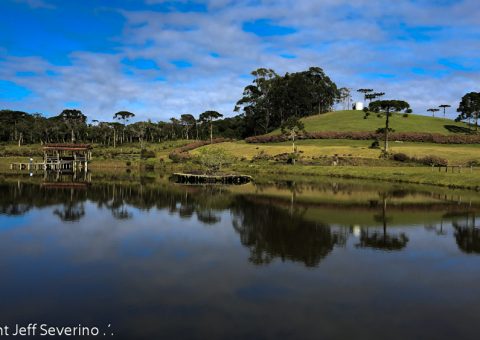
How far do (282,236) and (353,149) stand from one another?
65.1 m

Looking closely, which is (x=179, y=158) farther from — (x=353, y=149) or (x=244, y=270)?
(x=244, y=270)

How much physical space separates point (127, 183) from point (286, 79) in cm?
9256

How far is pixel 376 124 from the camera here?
376 feet

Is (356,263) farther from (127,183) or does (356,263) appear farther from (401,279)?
(127,183)

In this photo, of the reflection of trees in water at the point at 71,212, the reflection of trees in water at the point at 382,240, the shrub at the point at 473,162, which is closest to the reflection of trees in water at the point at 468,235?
the reflection of trees in water at the point at 382,240

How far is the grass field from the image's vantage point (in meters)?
75.2

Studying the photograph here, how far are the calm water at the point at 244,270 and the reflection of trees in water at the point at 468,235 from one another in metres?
0.16

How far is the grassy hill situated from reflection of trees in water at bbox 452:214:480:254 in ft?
276

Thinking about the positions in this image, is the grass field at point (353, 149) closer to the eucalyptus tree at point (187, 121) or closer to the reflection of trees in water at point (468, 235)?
the reflection of trees in water at point (468, 235)

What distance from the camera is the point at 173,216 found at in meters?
30.7

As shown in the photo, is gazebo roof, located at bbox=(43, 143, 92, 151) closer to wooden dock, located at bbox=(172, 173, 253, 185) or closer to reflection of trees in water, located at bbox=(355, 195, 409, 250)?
wooden dock, located at bbox=(172, 173, 253, 185)

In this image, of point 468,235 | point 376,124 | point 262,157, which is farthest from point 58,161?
point 468,235

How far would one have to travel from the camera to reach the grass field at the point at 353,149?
75250mm

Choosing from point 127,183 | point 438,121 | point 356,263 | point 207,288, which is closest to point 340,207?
point 356,263
